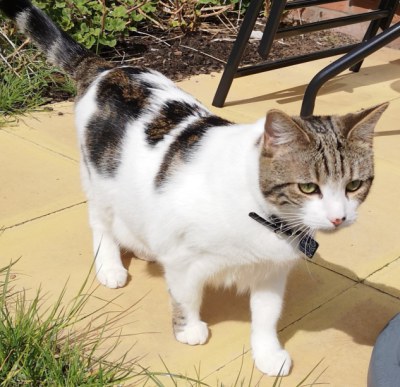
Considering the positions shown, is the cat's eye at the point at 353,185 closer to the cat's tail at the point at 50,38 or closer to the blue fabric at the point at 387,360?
the blue fabric at the point at 387,360

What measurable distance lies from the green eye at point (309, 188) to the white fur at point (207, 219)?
47 mm

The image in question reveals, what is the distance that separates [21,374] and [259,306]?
2.77ft

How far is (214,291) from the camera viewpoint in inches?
110

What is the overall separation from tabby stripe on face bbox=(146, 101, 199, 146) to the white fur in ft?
0.11

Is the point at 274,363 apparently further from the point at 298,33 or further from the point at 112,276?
the point at 298,33

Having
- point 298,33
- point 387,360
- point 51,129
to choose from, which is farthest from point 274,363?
point 298,33

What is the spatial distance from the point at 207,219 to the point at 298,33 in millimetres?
2869

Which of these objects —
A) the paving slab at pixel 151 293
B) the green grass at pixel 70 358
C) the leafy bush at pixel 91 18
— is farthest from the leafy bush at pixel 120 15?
the green grass at pixel 70 358

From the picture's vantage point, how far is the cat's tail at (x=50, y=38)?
303cm

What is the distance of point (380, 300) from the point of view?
2758 mm

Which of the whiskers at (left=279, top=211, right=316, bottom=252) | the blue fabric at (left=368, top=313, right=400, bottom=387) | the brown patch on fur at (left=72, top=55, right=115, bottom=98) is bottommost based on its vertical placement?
the blue fabric at (left=368, top=313, right=400, bottom=387)

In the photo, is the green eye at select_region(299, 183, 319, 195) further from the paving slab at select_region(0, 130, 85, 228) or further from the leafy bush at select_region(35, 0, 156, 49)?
the leafy bush at select_region(35, 0, 156, 49)

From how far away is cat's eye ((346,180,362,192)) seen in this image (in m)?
2.05

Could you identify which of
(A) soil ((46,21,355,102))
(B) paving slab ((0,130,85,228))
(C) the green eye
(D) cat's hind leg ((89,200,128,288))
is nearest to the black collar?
(C) the green eye
